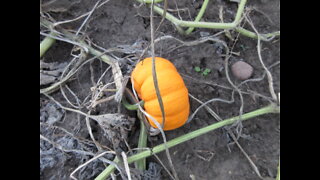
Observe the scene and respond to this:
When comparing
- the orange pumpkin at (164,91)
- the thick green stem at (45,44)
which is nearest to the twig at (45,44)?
the thick green stem at (45,44)

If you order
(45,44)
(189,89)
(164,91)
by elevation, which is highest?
(45,44)

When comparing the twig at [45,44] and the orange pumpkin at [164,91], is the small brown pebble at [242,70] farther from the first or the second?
the twig at [45,44]


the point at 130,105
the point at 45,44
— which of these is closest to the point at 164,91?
the point at 130,105

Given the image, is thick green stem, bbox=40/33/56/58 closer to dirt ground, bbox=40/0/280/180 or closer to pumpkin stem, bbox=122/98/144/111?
dirt ground, bbox=40/0/280/180

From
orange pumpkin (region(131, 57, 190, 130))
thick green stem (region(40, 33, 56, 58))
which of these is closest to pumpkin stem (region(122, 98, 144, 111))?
orange pumpkin (region(131, 57, 190, 130))

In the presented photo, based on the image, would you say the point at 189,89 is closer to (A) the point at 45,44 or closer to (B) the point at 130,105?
(B) the point at 130,105

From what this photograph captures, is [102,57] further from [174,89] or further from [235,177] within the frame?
[235,177]
